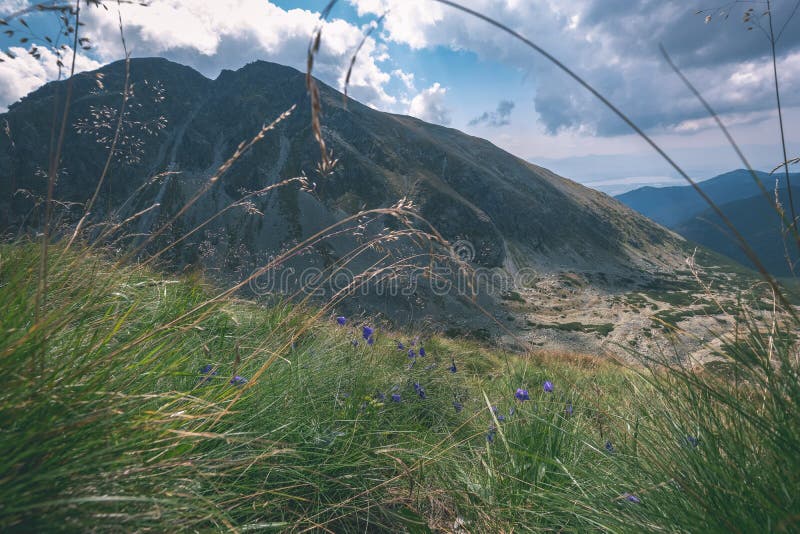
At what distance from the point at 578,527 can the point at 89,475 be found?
175 cm

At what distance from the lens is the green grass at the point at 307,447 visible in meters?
1.17

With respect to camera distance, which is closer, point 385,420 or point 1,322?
point 1,322

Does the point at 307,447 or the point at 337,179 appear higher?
the point at 337,179

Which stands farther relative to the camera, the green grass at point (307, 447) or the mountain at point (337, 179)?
the mountain at point (337, 179)

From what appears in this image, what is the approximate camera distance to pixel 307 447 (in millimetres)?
2094

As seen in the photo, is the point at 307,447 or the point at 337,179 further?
the point at 337,179

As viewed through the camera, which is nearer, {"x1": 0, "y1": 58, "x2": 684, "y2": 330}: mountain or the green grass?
the green grass

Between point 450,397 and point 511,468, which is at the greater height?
point 511,468

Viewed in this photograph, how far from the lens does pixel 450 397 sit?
3838 millimetres

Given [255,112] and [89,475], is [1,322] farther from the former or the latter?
[255,112]

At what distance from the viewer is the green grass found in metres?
1.17

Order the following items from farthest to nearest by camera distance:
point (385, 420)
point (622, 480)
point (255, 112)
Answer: point (255, 112)
point (385, 420)
point (622, 480)

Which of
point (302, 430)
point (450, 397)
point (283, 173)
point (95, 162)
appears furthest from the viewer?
point (283, 173)

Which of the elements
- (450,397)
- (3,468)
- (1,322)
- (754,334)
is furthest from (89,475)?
(450,397)
